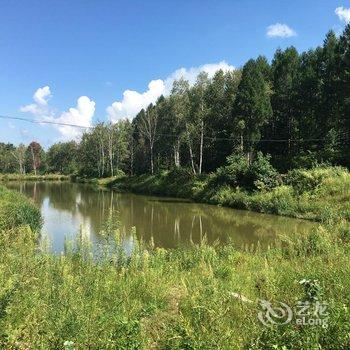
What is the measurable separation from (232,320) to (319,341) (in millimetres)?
1070

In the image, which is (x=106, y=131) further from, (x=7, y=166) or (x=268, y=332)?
(x=268, y=332)

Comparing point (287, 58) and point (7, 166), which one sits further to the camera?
point (7, 166)

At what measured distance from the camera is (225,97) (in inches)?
1687

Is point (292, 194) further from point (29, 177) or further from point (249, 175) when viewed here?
point (29, 177)

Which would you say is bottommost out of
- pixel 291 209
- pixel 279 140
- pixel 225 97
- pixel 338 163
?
pixel 291 209

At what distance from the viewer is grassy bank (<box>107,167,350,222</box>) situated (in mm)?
24438

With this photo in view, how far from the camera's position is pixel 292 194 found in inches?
1118

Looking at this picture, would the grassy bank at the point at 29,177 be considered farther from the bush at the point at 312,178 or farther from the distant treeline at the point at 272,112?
the bush at the point at 312,178

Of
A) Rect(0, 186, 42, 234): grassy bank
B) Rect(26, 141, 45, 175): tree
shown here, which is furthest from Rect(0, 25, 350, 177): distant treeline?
Rect(26, 141, 45, 175): tree

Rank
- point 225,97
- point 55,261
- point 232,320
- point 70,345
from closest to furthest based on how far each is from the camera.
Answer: point 70,345
point 232,320
point 55,261
point 225,97

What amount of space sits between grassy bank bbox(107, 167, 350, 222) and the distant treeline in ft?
13.5

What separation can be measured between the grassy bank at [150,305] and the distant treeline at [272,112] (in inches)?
1095

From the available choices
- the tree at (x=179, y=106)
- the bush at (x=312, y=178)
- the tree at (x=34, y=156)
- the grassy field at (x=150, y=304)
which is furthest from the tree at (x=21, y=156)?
the grassy field at (x=150, y=304)

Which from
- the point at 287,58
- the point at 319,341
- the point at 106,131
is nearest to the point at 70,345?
the point at 319,341
